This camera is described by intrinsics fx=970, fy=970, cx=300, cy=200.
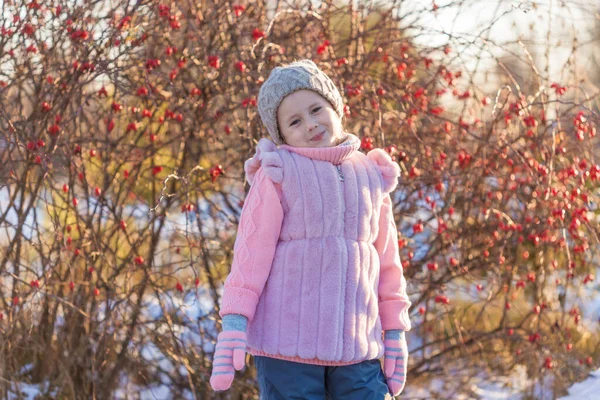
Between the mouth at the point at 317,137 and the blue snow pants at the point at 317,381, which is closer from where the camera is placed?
the blue snow pants at the point at 317,381

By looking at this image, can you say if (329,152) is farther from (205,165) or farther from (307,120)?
(205,165)

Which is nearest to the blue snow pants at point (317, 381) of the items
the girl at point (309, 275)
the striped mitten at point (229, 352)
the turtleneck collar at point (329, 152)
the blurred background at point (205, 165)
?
the girl at point (309, 275)

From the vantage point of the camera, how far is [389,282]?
8.65 ft

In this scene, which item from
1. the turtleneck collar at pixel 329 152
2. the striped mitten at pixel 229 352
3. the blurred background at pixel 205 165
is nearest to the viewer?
the striped mitten at pixel 229 352

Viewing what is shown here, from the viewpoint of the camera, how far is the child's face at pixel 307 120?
8.48ft

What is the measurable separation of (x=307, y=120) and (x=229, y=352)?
0.65 m

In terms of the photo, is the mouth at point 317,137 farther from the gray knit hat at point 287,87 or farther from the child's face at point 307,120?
the gray knit hat at point 287,87

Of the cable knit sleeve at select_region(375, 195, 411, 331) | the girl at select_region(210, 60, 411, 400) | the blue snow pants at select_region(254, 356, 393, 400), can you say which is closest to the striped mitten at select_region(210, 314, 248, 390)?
the girl at select_region(210, 60, 411, 400)

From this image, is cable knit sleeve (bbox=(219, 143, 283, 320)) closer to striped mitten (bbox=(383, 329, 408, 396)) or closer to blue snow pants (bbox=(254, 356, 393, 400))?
blue snow pants (bbox=(254, 356, 393, 400))

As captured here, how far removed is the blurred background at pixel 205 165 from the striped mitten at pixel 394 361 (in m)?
1.02

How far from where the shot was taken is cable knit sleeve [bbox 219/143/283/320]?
8.08 feet

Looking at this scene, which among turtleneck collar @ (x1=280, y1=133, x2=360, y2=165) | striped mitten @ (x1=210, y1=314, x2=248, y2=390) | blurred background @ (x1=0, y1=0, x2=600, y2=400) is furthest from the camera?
blurred background @ (x1=0, y1=0, x2=600, y2=400)

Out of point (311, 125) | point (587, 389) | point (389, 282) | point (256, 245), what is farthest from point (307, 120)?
point (587, 389)

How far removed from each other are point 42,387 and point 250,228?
204 cm
